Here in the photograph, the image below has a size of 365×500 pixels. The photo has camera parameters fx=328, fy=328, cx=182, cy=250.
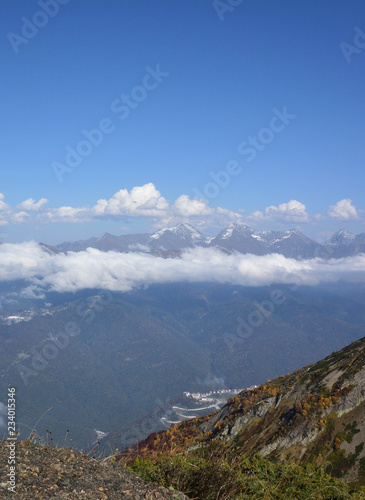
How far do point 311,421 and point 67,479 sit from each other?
7575 centimetres

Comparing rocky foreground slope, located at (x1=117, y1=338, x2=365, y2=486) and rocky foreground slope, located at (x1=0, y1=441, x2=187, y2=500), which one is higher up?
rocky foreground slope, located at (x1=0, y1=441, x2=187, y2=500)

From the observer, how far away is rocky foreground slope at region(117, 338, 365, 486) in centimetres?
5953

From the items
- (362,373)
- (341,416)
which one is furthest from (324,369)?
(341,416)

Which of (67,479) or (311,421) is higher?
(67,479)

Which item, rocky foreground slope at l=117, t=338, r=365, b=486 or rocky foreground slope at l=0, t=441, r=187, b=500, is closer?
rocky foreground slope at l=0, t=441, r=187, b=500

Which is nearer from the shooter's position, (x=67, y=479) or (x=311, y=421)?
(x=67, y=479)

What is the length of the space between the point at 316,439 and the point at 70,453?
72.6 m

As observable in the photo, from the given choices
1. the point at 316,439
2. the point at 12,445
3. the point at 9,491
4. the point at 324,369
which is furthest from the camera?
the point at 324,369

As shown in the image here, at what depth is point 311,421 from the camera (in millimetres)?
69562

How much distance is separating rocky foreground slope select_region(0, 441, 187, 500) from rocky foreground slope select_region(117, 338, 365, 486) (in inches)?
1843

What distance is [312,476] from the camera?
9.78 meters

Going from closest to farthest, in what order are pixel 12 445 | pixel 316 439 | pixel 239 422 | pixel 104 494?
pixel 104 494
pixel 12 445
pixel 316 439
pixel 239 422

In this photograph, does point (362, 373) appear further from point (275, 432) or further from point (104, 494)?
point (104, 494)

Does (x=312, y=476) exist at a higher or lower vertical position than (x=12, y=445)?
lower
